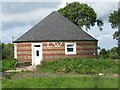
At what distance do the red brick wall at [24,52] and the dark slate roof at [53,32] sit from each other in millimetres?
614

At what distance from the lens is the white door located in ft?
88.6

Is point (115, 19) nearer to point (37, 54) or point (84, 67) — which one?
point (37, 54)

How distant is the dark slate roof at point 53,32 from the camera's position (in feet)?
89.1

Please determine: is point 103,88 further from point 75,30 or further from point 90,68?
point 75,30

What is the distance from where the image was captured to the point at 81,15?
42.0 metres

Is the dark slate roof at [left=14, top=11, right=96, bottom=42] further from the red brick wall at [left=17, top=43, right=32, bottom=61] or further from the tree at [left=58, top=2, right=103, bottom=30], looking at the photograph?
the tree at [left=58, top=2, right=103, bottom=30]

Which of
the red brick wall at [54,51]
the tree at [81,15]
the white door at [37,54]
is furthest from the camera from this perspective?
the tree at [81,15]

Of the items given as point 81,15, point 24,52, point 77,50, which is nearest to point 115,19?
point 81,15

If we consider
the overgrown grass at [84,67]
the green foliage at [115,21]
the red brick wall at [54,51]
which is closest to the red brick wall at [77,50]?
the red brick wall at [54,51]

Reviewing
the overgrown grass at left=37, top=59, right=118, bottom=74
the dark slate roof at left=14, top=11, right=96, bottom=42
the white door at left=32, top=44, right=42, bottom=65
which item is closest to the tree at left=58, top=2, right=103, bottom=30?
the dark slate roof at left=14, top=11, right=96, bottom=42

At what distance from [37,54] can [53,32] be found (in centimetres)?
334

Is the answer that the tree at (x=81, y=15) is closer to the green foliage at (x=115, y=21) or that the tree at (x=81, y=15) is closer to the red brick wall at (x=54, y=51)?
the green foliage at (x=115, y=21)

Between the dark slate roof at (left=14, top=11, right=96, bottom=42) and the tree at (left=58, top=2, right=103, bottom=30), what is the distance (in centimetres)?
1252

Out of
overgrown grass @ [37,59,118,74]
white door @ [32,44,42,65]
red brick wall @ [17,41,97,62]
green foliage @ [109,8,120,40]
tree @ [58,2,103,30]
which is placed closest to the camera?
overgrown grass @ [37,59,118,74]
